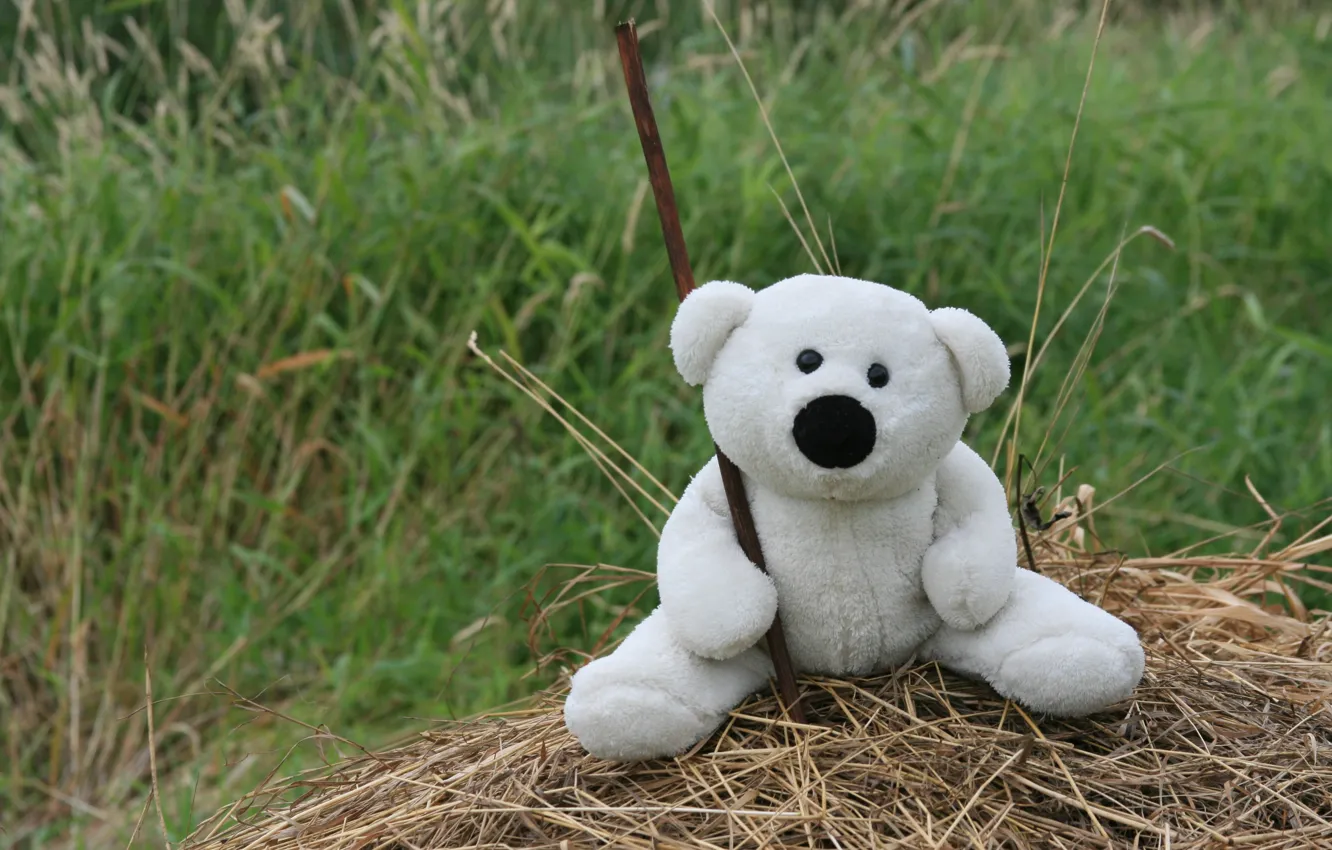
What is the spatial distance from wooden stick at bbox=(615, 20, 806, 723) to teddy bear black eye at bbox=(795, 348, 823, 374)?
0.11m

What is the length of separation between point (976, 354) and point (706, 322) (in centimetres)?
24

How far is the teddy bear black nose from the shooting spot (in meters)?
1.09

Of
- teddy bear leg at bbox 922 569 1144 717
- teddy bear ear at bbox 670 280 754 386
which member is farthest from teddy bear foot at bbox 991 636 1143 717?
teddy bear ear at bbox 670 280 754 386

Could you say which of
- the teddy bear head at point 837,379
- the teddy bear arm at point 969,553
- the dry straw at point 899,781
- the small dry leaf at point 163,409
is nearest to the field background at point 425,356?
the small dry leaf at point 163,409

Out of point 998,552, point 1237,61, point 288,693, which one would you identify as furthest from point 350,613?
point 1237,61

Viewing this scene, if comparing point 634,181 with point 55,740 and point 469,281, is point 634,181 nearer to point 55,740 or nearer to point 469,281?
point 469,281

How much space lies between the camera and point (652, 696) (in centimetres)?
114

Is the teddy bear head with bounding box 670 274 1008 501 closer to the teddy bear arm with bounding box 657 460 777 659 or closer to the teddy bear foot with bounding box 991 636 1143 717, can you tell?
the teddy bear arm with bounding box 657 460 777 659

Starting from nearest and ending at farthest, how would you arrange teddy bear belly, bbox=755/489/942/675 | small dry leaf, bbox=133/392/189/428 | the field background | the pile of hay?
the pile of hay → teddy bear belly, bbox=755/489/942/675 → the field background → small dry leaf, bbox=133/392/189/428

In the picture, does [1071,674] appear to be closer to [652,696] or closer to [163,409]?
[652,696]

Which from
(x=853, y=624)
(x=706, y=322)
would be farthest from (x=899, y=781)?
(x=706, y=322)

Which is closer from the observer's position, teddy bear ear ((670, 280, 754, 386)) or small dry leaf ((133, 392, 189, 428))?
teddy bear ear ((670, 280, 754, 386))

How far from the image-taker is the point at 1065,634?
1155 millimetres

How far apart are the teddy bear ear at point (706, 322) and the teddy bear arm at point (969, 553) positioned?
257 millimetres
